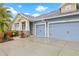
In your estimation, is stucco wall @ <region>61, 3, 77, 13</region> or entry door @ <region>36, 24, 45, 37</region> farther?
entry door @ <region>36, 24, 45, 37</region>

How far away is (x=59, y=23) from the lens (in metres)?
6.72

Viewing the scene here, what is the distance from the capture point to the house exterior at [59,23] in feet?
20.7

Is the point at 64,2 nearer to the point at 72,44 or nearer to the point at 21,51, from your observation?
the point at 72,44

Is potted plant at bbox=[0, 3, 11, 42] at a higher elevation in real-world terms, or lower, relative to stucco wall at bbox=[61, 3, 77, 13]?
lower

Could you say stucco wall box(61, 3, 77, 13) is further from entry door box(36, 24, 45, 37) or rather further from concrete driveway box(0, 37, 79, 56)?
concrete driveway box(0, 37, 79, 56)

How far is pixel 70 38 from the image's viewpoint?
635 cm

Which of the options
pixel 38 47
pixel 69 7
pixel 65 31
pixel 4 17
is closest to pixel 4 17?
pixel 4 17

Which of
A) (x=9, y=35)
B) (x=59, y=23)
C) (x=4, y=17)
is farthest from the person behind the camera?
(x=59, y=23)

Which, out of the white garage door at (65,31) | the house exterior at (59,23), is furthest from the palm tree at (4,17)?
the white garage door at (65,31)

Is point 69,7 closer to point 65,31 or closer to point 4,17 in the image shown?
point 65,31

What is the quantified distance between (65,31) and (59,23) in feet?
1.51

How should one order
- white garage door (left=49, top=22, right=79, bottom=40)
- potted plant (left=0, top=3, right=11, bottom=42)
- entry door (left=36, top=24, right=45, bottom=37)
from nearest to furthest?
potted plant (left=0, top=3, right=11, bottom=42) → white garage door (left=49, top=22, right=79, bottom=40) → entry door (left=36, top=24, right=45, bottom=37)

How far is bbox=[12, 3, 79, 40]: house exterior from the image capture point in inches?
248

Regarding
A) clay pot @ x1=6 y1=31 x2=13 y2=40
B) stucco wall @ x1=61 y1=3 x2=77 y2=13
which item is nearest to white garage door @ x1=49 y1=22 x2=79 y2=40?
stucco wall @ x1=61 y1=3 x2=77 y2=13
